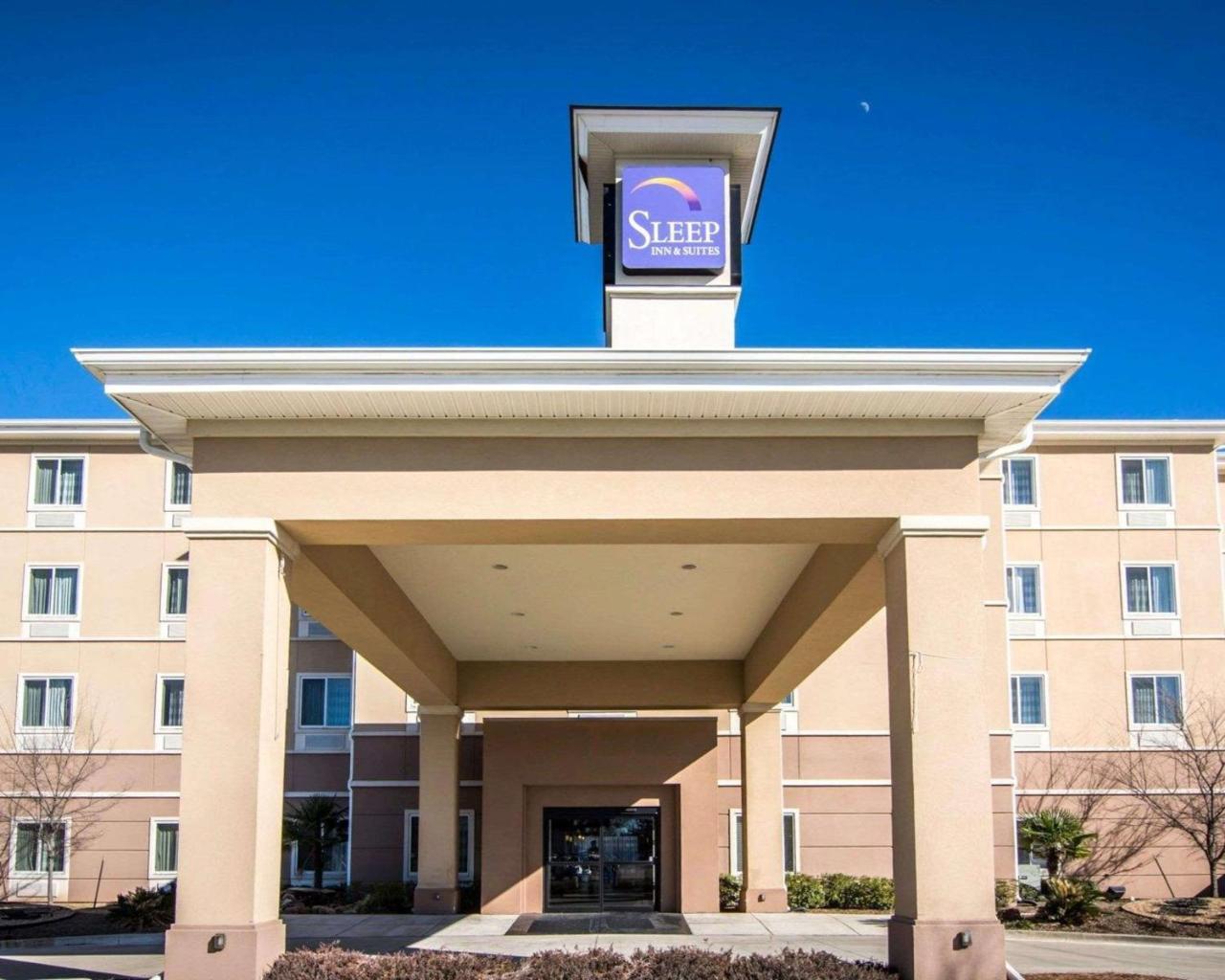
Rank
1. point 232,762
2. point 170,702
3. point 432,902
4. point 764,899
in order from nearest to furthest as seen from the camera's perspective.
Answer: point 232,762
point 764,899
point 432,902
point 170,702

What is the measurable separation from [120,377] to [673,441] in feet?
16.0

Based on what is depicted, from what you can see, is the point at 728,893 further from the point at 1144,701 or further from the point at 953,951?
the point at 953,951

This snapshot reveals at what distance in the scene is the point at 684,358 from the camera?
11539 mm

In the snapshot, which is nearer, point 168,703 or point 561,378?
point 561,378

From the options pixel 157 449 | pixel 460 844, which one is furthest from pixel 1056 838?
pixel 157 449

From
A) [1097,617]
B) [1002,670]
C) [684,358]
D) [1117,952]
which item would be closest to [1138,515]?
[1097,617]

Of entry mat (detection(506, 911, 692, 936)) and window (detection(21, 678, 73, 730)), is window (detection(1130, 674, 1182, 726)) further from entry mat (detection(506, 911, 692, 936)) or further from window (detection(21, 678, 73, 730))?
window (detection(21, 678, 73, 730))

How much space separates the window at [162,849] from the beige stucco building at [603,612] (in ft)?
0.26

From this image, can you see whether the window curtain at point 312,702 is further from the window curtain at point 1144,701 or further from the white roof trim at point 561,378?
the white roof trim at point 561,378

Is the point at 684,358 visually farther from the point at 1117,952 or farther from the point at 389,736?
the point at 389,736

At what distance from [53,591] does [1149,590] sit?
80.8 ft

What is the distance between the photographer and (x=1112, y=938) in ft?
69.3

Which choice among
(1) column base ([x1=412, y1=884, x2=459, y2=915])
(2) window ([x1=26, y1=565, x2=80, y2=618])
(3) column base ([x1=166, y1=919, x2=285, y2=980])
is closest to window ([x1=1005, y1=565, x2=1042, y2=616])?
(1) column base ([x1=412, y1=884, x2=459, y2=915])

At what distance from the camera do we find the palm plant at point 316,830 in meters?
28.2
